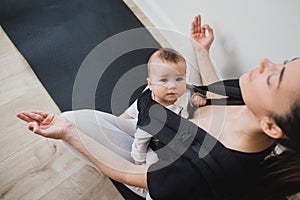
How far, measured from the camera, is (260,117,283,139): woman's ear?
728mm

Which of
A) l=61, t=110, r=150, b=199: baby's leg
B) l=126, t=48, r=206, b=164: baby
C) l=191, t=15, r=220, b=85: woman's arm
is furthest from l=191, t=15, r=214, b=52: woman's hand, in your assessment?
l=61, t=110, r=150, b=199: baby's leg

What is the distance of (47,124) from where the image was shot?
3.25 feet

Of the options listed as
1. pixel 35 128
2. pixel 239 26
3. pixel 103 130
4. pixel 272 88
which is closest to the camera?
pixel 272 88

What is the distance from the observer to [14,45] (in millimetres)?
1454

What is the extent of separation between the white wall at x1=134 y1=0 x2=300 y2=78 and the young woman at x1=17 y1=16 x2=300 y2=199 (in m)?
0.19

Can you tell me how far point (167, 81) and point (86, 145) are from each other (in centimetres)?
30

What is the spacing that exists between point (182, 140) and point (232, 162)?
14 centimetres

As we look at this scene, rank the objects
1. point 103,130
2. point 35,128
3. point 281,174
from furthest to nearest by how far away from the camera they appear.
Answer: point 103,130 → point 35,128 → point 281,174

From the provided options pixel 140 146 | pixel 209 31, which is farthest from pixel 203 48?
pixel 140 146

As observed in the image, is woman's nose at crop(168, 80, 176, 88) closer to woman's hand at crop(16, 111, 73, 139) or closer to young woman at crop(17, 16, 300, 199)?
young woman at crop(17, 16, 300, 199)

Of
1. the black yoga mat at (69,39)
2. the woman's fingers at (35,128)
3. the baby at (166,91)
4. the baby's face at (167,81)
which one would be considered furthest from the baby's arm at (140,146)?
the black yoga mat at (69,39)

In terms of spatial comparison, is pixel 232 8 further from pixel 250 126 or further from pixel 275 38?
pixel 250 126

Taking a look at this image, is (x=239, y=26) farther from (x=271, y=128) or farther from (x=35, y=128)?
(x=35, y=128)

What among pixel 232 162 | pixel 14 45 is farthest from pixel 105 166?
pixel 14 45
